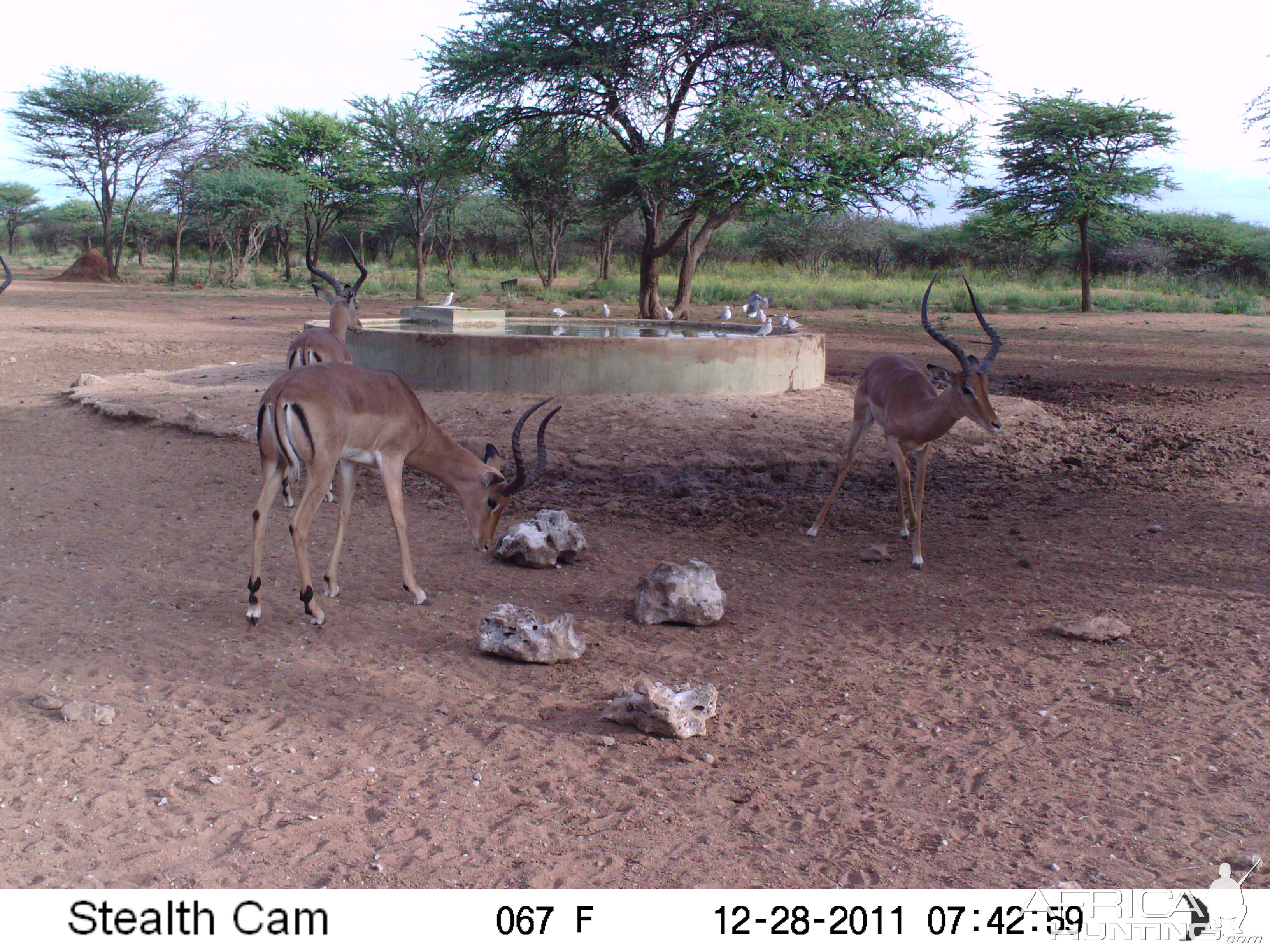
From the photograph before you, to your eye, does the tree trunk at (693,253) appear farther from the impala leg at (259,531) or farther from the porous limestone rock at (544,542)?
the impala leg at (259,531)

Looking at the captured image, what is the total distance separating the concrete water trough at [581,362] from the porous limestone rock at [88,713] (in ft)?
19.2

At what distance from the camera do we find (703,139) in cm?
1636

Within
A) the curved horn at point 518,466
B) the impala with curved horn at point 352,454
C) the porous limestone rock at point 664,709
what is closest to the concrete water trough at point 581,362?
the impala with curved horn at point 352,454

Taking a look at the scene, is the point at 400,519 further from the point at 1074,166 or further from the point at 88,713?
the point at 1074,166

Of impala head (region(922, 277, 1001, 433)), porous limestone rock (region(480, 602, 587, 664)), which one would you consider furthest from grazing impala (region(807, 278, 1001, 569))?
porous limestone rock (region(480, 602, 587, 664))

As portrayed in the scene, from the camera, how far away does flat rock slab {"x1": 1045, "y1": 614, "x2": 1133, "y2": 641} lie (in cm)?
483

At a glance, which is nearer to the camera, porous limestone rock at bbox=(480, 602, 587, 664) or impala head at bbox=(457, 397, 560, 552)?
porous limestone rock at bbox=(480, 602, 587, 664)

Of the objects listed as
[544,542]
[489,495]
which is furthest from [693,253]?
[489,495]

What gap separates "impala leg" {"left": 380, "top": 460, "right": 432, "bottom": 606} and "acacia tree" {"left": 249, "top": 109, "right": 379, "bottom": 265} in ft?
104

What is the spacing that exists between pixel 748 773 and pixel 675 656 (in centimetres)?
113

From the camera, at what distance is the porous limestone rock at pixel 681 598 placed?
197 inches

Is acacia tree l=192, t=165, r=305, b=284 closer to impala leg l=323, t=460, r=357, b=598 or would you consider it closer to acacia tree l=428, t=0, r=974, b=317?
acacia tree l=428, t=0, r=974, b=317

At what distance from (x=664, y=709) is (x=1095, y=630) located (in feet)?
7.62

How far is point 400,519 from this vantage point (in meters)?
5.15
